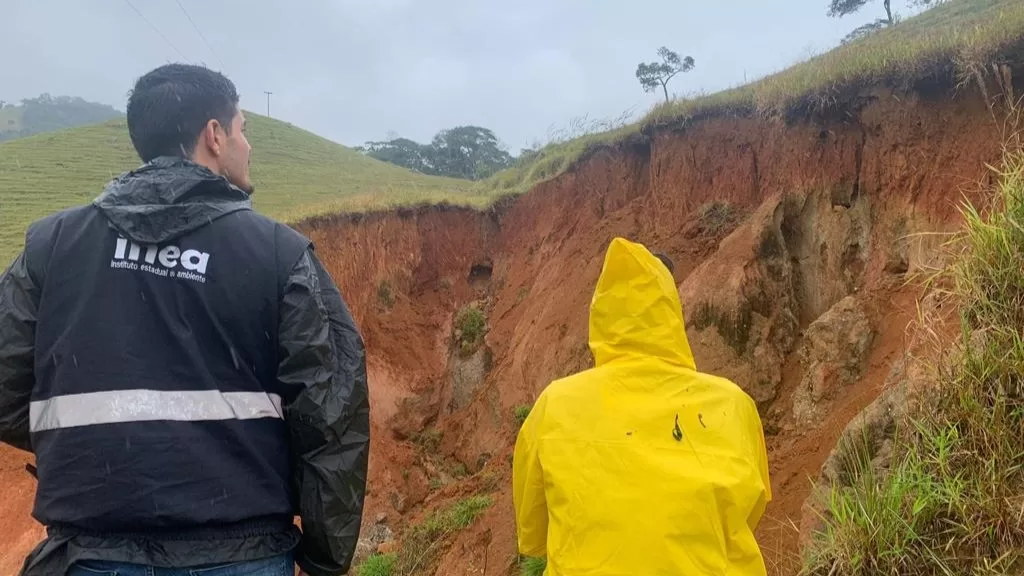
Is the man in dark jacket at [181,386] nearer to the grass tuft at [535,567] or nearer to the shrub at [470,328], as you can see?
the grass tuft at [535,567]

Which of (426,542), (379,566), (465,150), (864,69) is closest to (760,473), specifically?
(864,69)

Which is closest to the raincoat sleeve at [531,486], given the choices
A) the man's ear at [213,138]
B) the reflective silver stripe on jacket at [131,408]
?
the reflective silver stripe on jacket at [131,408]

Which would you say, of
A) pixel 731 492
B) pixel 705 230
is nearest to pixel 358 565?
pixel 705 230

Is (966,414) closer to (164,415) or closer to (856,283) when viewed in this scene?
(164,415)

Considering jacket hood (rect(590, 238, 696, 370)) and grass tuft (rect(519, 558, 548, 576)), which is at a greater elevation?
jacket hood (rect(590, 238, 696, 370))

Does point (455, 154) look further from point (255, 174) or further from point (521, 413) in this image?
point (521, 413)

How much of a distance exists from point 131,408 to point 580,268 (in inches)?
401

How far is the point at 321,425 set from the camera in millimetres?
2158

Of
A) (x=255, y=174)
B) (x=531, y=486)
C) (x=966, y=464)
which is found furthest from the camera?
(x=255, y=174)

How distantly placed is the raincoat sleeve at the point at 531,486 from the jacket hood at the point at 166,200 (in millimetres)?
1323

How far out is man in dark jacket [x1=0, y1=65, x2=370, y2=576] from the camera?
1.99 meters

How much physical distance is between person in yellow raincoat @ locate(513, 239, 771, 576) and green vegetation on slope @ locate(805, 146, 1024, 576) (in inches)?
37.9

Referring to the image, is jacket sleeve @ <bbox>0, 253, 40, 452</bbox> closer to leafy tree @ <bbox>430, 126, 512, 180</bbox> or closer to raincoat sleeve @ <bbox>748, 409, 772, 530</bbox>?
raincoat sleeve @ <bbox>748, 409, 772, 530</bbox>

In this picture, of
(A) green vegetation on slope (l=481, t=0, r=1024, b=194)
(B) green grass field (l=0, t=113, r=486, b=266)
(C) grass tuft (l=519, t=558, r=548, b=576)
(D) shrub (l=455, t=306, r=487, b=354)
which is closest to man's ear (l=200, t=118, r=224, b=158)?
(C) grass tuft (l=519, t=558, r=548, b=576)
